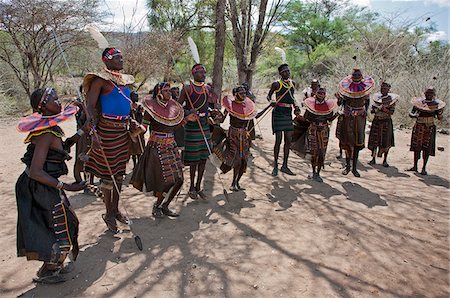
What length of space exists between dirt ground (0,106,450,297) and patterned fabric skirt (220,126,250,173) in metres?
0.54

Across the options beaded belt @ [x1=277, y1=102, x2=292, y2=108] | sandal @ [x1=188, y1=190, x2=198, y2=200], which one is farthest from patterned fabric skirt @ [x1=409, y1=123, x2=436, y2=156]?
sandal @ [x1=188, y1=190, x2=198, y2=200]

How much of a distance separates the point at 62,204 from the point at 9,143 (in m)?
6.97

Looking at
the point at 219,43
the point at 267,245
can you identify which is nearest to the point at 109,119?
the point at 267,245

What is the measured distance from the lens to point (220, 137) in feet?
17.0

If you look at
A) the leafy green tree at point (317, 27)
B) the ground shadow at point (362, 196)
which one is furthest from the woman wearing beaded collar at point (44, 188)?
the leafy green tree at point (317, 27)

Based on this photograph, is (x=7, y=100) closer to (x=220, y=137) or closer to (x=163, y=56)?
(x=163, y=56)

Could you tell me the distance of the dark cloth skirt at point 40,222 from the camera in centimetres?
271

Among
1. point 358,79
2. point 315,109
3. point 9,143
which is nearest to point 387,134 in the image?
point 358,79

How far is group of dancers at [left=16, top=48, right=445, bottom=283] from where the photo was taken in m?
2.71

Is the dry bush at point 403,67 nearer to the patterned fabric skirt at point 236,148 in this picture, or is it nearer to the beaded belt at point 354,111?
the beaded belt at point 354,111

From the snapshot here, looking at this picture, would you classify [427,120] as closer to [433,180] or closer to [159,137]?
[433,180]

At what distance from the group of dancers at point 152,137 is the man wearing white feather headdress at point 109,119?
0.03 ft

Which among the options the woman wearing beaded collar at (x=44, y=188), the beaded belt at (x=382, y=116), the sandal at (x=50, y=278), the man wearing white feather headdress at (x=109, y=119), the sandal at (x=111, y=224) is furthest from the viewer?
the beaded belt at (x=382, y=116)

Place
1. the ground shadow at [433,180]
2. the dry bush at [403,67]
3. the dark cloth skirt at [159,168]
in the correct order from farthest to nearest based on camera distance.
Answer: the dry bush at [403,67]
the ground shadow at [433,180]
the dark cloth skirt at [159,168]
